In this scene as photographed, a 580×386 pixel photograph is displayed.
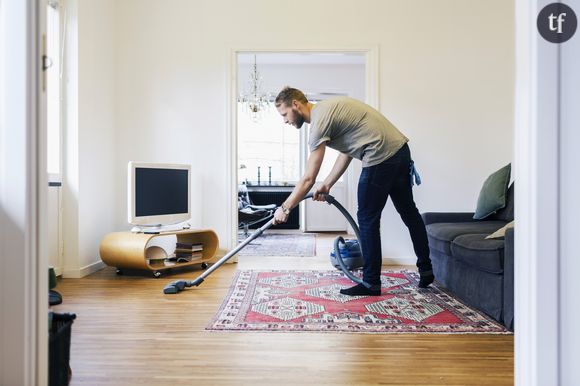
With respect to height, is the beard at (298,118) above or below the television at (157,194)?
above

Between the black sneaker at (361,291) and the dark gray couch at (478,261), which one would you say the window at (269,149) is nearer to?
the dark gray couch at (478,261)

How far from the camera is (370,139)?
2797 millimetres

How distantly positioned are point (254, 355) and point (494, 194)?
2.23m

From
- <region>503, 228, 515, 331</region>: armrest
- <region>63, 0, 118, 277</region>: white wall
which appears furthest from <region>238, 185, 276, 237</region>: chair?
<region>503, 228, 515, 331</region>: armrest

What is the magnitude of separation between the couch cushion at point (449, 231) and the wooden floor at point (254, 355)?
86 cm

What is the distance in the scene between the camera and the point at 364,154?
9.34 ft

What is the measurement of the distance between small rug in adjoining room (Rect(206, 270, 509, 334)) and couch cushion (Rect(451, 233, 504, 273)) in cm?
25

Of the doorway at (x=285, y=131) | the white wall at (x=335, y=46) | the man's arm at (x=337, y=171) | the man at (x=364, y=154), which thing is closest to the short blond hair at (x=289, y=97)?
the man at (x=364, y=154)

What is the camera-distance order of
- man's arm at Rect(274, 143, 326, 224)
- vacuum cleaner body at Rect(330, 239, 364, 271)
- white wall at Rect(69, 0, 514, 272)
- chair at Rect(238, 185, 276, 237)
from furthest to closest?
1. chair at Rect(238, 185, 276, 237)
2. white wall at Rect(69, 0, 514, 272)
3. vacuum cleaner body at Rect(330, 239, 364, 271)
4. man's arm at Rect(274, 143, 326, 224)

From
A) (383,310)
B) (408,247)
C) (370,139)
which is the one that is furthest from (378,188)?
(408,247)

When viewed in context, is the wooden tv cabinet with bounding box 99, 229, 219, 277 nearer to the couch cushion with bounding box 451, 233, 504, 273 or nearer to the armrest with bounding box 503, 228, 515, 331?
the couch cushion with bounding box 451, 233, 504, 273

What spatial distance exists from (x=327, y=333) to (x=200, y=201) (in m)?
2.41

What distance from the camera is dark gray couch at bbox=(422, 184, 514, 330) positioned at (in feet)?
7.08

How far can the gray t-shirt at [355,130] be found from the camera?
2742mm
